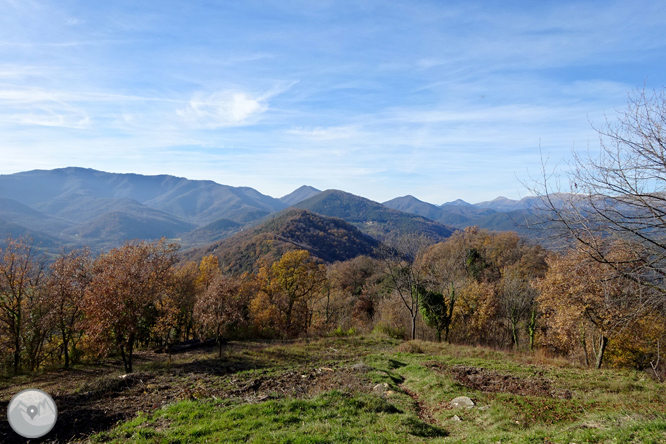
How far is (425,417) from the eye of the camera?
9555 mm

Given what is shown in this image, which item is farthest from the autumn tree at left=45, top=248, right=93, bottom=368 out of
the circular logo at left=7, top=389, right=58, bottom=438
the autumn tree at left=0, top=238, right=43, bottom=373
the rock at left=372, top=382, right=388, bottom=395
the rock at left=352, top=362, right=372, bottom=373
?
the rock at left=372, top=382, right=388, bottom=395

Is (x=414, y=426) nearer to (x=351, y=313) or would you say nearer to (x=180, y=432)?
(x=180, y=432)

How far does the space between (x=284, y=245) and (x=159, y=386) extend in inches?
4618

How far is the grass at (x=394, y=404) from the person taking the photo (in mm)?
7293

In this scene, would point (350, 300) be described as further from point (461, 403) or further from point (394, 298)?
point (461, 403)

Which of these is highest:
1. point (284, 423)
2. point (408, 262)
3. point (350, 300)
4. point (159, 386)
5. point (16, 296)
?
point (408, 262)

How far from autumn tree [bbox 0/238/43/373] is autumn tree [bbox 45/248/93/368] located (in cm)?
133

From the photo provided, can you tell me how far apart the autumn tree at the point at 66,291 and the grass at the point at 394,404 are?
9865 mm

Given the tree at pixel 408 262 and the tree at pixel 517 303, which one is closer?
the tree at pixel 408 262

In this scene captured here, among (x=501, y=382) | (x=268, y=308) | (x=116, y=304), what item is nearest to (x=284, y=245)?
(x=268, y=308)

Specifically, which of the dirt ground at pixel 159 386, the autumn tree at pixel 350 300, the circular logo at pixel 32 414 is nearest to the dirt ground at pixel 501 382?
the dirt ground at pixel 159 386

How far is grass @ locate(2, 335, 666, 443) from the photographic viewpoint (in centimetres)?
729

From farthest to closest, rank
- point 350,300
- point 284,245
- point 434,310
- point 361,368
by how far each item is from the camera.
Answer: point 284,245
point 350,300
point 434,310
point 361,368

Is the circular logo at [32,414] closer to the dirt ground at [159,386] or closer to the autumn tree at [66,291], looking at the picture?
the dirt ground at [159,386]
